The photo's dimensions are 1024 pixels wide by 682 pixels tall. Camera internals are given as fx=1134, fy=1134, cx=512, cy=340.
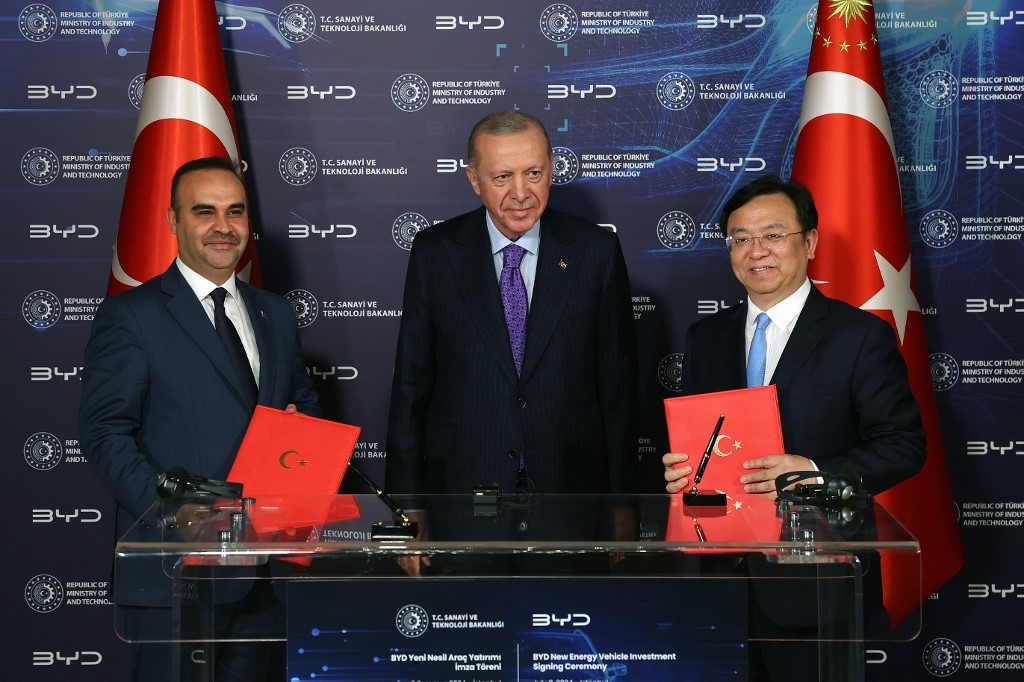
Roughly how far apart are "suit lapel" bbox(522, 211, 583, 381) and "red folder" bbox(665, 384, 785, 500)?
1058 mm

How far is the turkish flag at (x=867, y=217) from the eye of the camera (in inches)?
171

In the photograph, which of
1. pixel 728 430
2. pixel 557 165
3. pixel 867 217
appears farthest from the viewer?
pixel 557 165

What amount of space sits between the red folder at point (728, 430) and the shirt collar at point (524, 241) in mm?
1270

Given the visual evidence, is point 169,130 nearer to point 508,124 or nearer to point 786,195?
point 508,124

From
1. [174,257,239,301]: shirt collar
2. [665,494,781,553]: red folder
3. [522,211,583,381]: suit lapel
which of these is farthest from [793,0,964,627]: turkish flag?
[174,257,239,301]: shirt collar

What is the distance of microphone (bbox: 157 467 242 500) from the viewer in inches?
91.7

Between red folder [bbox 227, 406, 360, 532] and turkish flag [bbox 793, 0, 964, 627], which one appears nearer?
red folder [bbox 227, 406, 360, 532]

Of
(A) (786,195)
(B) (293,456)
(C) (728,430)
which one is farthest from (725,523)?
(A) (786,195)

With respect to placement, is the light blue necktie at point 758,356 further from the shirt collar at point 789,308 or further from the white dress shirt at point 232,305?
the white dress shirt at point 232,305

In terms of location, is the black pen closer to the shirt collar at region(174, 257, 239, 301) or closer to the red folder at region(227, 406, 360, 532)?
the red folder at region(227, 406, 360, 532)

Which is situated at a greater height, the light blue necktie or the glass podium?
the light blue necktie

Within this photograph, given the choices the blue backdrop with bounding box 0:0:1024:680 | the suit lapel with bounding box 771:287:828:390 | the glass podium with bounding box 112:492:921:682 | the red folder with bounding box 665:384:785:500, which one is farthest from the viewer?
the blue backdrop with bounding box 0:0:1024:680

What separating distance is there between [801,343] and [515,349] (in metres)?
1.00

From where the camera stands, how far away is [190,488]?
2350 millimetres
